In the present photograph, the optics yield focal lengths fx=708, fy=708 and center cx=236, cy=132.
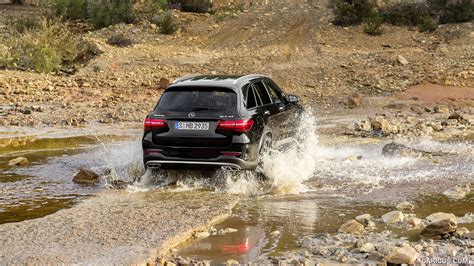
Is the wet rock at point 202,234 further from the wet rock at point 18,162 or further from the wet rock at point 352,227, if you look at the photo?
the wet rock at point 18,162

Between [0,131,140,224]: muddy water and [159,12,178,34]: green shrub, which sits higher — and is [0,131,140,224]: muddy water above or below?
below

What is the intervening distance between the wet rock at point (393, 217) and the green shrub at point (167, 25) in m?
23.4

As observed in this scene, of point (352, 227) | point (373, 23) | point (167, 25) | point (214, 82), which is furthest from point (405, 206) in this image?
point (167, 25)

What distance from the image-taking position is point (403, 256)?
638 centimetres

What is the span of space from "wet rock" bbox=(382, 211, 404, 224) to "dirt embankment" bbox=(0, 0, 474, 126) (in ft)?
39.4

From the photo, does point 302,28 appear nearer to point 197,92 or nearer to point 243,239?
point 197,92

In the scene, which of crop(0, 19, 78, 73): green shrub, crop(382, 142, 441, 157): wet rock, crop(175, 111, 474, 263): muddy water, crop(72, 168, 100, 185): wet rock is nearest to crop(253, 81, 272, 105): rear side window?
crop(175, 111, 474, 263): muddy water

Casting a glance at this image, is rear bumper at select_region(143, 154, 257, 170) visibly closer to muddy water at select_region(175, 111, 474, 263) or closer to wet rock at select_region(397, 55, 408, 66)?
muddy water at select_region(175, 111, 474, 263)

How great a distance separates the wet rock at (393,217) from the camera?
817 centimetres

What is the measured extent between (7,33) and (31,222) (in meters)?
25.5

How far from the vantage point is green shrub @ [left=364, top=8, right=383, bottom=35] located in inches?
1134

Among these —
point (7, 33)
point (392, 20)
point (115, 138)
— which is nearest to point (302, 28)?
point (392, 20)

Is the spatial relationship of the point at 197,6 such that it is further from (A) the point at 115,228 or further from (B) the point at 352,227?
(B) the point at 352,227

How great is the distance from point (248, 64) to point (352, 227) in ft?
58.4
